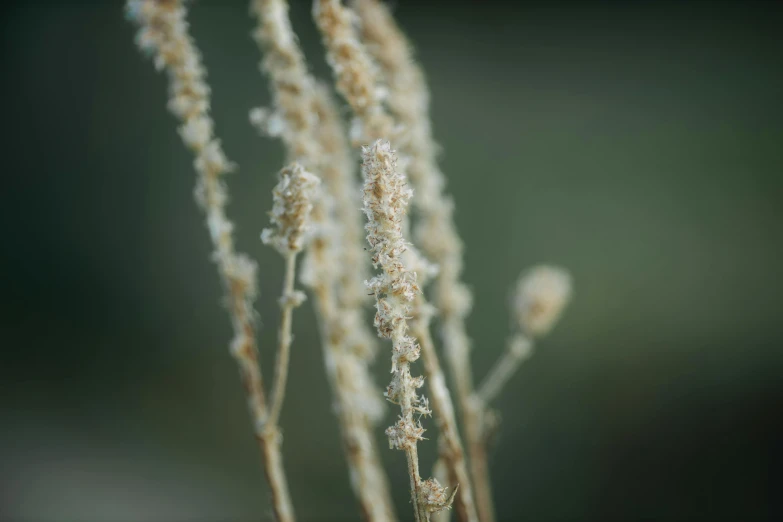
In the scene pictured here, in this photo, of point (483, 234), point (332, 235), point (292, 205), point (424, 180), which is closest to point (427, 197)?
point (424, 180)

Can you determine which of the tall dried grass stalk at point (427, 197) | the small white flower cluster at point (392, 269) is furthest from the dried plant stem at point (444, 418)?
the small white flower cluster at point (392, 269)

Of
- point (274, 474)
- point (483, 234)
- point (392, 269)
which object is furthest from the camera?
point (483, 234)

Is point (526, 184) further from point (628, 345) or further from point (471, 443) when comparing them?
point (471, 443)

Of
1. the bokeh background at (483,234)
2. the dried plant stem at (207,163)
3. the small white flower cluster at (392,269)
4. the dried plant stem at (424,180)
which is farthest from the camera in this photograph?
the bokeh background at (483,234)

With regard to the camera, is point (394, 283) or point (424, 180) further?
point (424, 180)

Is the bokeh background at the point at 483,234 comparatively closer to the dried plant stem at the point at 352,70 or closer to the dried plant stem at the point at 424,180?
the dried plant stem at the point at 424,180

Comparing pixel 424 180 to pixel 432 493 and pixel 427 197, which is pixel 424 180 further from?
pixel 432 493
